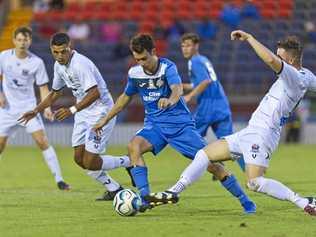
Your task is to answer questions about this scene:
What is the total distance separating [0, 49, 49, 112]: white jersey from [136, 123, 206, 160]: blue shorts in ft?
12.6

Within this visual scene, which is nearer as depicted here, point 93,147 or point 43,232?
point 43,232

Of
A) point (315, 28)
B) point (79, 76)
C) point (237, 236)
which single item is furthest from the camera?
point (315, 28)

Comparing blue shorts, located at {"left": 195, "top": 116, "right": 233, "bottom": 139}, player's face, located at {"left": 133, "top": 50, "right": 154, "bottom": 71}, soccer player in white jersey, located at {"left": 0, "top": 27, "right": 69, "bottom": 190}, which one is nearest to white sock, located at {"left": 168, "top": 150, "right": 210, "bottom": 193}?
player's face, located at {"left": 133, "top": 50, "right": 154, "bottom": 71}

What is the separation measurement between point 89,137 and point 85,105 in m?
0.60

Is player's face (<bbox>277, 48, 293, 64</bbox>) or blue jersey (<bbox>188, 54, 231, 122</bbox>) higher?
player's face (<bbox>277, 48, 293, 64</bbox>)

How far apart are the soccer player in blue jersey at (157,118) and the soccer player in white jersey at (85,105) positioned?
97cm

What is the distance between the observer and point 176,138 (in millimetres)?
11039

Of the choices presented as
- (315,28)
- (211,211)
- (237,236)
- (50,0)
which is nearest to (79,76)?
(211,211)

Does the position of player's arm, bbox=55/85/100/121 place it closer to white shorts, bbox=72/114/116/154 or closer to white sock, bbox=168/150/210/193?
white shorts, bbox=72/114/116/154

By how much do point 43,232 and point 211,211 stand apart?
2.48 meters

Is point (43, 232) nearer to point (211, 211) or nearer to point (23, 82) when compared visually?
point (211, 211)

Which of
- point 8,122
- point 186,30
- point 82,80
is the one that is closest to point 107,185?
point 82,80

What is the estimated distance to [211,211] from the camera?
1099 cm

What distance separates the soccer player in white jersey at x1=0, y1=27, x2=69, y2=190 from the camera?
47.5 feet
